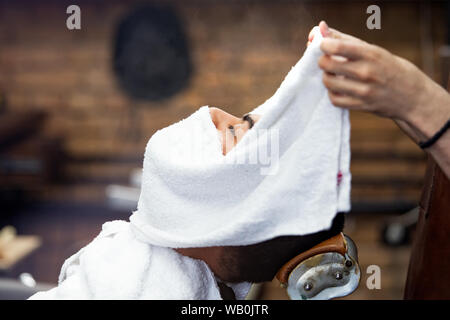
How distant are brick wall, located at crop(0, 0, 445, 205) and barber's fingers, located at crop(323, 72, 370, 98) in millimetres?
2086

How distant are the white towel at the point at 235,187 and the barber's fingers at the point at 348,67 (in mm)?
34

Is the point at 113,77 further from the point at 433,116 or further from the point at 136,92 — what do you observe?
the point at 433,116

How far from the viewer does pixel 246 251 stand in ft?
2.71

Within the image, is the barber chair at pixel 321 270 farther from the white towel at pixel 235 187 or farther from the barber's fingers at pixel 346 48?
the barber's fingers at pixel 346 48

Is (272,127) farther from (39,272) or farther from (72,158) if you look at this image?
(72,158)

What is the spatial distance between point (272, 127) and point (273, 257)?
0.25 meters

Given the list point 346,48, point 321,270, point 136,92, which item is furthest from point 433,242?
point 136,92

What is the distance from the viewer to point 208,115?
84cm

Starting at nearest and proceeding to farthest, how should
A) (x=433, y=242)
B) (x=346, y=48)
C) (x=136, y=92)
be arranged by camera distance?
(x=346, y=48) < (x=433, y=242) < (x=136, y=92)

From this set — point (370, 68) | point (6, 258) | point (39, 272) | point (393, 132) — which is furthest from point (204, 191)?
point (393, 132)

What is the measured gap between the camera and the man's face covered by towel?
0.81 metres

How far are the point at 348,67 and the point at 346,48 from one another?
0.03 metres

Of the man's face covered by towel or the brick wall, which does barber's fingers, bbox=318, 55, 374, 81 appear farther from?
the brick wall

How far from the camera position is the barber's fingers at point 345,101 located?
2.20ft
